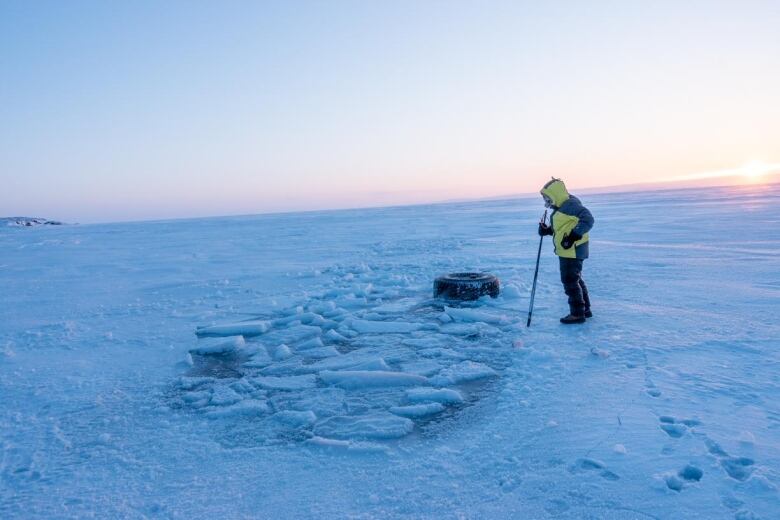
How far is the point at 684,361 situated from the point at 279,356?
309 centimetres

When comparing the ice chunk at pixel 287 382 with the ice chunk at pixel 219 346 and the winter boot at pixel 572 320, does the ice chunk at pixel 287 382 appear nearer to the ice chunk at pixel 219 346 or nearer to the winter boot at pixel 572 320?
the ice chunk at pixel 219 346

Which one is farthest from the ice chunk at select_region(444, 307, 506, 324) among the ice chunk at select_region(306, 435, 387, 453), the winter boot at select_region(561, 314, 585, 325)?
the ice chunk at select_region(306, 435, 387, 453)

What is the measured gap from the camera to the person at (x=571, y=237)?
4.48 meters

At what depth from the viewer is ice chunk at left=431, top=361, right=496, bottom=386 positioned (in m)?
3.31

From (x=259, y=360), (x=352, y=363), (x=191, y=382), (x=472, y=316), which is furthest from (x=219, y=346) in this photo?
(x=472, y=316)

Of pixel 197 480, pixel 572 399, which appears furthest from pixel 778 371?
pixel 197 480

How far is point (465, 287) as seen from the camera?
227 inches

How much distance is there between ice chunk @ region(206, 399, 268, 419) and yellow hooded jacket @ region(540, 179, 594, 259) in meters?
3.04

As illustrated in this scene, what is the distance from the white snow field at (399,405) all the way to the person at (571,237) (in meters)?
0.29

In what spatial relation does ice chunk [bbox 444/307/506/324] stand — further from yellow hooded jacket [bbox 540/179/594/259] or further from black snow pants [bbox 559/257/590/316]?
yellow hooded jacket [bbox 540/179/594/259]

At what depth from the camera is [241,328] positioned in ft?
15.8

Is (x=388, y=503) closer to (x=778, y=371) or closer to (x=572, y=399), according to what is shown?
(x=572, y=399)

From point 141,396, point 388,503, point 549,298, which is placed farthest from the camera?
point 549,298

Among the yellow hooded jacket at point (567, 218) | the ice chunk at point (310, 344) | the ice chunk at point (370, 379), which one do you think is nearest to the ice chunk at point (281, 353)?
the ice chunk at point (310, 344)
